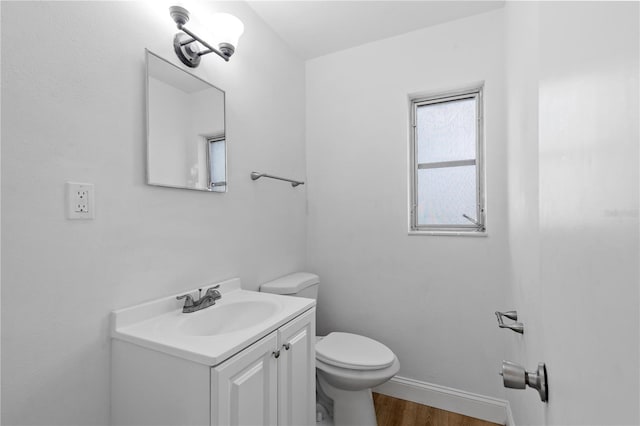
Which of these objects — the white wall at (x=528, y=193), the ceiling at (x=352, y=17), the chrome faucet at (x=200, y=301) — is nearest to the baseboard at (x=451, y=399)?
the white wall at (x=528, y=193)

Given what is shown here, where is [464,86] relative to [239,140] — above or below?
above

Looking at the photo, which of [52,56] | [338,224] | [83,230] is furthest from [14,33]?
[338,224]

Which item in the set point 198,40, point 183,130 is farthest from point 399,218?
point 198,40

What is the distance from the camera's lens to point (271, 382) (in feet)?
3.50

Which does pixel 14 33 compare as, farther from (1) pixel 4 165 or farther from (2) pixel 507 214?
(2) pixel 507 214

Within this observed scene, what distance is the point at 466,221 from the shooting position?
1.89 m

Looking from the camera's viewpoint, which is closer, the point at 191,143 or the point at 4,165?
the point at 4,165

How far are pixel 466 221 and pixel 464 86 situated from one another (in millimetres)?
873

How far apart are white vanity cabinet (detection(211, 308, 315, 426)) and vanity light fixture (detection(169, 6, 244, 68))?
1.25 metres

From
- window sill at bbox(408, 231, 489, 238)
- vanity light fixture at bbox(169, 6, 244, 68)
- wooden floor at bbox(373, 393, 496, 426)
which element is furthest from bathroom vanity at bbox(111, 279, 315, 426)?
vanity light fixture at bbox(169, 6, 244, 68)

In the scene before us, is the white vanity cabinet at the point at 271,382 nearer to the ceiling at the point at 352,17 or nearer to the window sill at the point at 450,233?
the window sill at the point at 450,233

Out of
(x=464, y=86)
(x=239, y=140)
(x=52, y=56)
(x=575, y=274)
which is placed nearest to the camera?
(x=575, y=274)

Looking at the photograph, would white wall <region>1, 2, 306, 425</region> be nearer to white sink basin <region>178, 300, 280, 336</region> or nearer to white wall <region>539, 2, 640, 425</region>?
white sink basin <region>178, 300, 280, 336</region>

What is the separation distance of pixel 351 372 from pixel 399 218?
1000 millimetres
